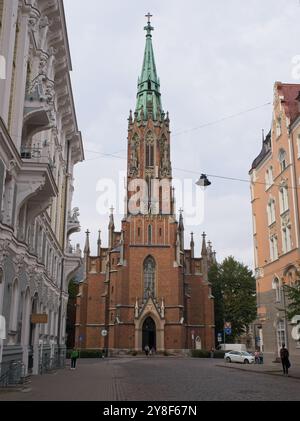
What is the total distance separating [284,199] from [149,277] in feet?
133

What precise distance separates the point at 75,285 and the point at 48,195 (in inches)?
2712

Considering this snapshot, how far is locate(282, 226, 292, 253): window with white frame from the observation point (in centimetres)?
3089

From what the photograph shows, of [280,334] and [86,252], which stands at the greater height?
[86,252]

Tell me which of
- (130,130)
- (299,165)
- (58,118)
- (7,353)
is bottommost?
(7,353)

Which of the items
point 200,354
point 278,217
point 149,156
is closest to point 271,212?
point 278,217

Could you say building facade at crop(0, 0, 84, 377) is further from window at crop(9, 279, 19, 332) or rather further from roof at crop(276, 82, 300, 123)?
roof at crop(276, 82, 300, 123)

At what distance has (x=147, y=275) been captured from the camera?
7031 centimetres

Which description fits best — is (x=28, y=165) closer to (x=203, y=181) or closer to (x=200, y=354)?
(x=203, y=181)

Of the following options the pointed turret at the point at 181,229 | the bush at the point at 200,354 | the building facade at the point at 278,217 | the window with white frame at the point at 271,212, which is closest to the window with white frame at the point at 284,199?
the building facade at the point at 278,217

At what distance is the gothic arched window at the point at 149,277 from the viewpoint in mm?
69125
